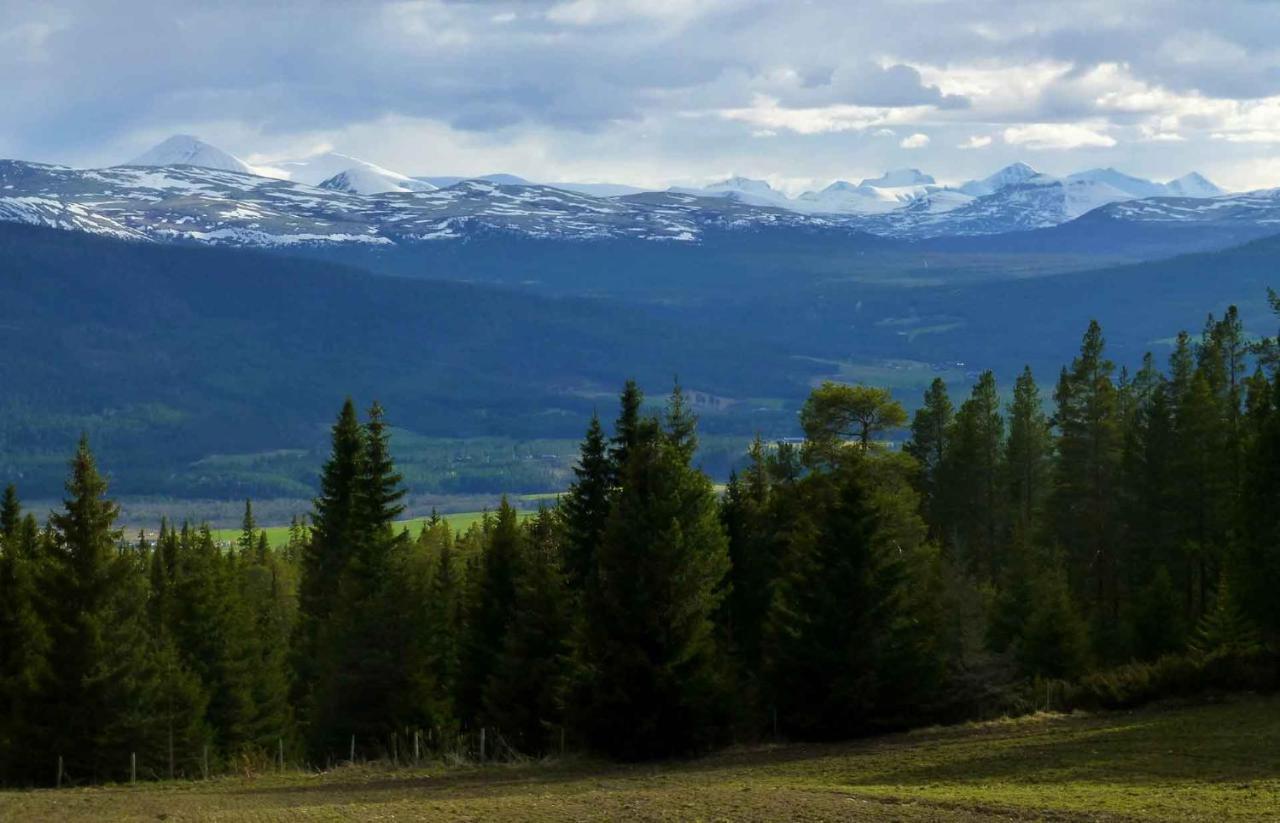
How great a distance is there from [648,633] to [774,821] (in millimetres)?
18000

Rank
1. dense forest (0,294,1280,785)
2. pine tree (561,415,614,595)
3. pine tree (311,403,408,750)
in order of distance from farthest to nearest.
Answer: pine tree (561,415,614,595) → pine tree (311,403,408,750) → dense forest (0,294,1280,785)

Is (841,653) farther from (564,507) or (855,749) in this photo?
(564,507)

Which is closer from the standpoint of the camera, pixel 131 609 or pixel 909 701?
pixel 909 701

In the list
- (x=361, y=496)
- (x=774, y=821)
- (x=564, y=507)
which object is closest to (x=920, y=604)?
(x=564, y=507)

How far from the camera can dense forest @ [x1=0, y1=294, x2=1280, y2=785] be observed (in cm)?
4541

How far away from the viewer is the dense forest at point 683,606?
45.4m

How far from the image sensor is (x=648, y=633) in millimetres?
45250

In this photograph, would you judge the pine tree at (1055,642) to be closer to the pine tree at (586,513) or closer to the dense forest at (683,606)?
the dense forest at (683,606)

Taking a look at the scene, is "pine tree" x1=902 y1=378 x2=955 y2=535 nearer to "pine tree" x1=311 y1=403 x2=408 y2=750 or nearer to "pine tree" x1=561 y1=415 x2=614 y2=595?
"pine tree" x1=561 y1=415 x2=614 y2=595

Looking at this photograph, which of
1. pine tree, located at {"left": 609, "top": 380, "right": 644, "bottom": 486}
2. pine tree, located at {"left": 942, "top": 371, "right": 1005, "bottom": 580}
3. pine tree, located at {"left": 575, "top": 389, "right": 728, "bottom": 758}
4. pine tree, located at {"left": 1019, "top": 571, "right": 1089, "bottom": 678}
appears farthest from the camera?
pine tree, located at {"left": 942, "top": 371, "right": 1005, "bottom": 580}

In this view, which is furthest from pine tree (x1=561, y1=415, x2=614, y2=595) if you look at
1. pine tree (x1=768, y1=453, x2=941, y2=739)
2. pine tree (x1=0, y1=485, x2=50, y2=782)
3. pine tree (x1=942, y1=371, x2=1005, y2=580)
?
pine tree (x1=942, y1=371, x2=1005, y2=580)

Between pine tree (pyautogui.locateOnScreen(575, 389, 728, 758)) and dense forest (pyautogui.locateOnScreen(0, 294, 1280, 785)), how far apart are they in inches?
3.1

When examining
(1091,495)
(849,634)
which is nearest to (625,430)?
(849,634)

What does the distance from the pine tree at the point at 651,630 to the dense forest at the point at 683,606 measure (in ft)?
0.26
